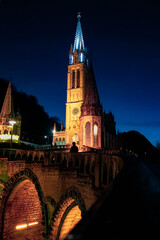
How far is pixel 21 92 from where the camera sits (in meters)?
71.0

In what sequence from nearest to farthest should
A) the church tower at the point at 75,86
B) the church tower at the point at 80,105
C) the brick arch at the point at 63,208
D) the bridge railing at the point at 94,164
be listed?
the bridge railing at the point at 94,164 < the brick arch at the point at 63,208 < the church tower at the point at 80,105 < the church tower at the point at 75,86

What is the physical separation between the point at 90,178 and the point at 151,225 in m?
6.68

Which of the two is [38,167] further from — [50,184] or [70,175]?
[70,175]

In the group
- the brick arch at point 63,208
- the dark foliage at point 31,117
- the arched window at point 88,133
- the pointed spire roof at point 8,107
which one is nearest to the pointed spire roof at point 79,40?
the dark foliage at point 31,117

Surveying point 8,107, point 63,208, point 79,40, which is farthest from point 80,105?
point 63,208

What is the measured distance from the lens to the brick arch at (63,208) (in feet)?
32.8

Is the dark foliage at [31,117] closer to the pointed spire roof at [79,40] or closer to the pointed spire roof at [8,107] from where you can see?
the pointed spire roof at [8,107]

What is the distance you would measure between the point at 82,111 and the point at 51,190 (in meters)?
29.5

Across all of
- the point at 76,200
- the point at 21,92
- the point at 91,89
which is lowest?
the point at 76,200

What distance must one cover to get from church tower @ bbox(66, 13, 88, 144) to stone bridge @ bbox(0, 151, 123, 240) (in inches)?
1433

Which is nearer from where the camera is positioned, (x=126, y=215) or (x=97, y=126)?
(x=126, y=215)

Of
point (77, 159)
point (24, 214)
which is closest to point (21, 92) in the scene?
point (24, 214)

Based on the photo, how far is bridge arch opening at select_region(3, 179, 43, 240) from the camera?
1537 centimetres

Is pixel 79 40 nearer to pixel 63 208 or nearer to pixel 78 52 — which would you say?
pixel 78 52
